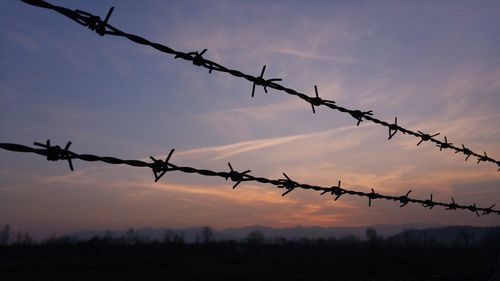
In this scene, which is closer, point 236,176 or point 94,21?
point 94,21

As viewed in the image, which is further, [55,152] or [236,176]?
[236,176]

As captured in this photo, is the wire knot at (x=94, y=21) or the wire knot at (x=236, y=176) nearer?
the wire knot at (x=94, y=21)

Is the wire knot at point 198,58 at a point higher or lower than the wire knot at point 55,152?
higher

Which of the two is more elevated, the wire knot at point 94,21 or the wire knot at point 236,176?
the wire knot at point 94,21

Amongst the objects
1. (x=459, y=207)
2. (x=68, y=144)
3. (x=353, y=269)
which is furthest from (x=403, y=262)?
(x=68, y=144)

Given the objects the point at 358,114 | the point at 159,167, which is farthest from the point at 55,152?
the point at 358,114

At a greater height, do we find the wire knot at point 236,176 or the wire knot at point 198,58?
Answer: the wire knot at point 198,58

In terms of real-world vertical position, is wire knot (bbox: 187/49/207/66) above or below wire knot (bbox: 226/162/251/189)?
above

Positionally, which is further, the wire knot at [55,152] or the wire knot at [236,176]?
the wire knot at [236,176]

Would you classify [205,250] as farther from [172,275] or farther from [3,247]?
[172,275]

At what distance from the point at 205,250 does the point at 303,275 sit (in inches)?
1901

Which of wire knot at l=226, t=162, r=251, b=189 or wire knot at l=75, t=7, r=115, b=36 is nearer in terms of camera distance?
wire knot at l=75, t=7, r=115, b=36

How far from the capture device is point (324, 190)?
3.29 meters

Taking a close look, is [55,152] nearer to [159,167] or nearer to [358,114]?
[159,167]
